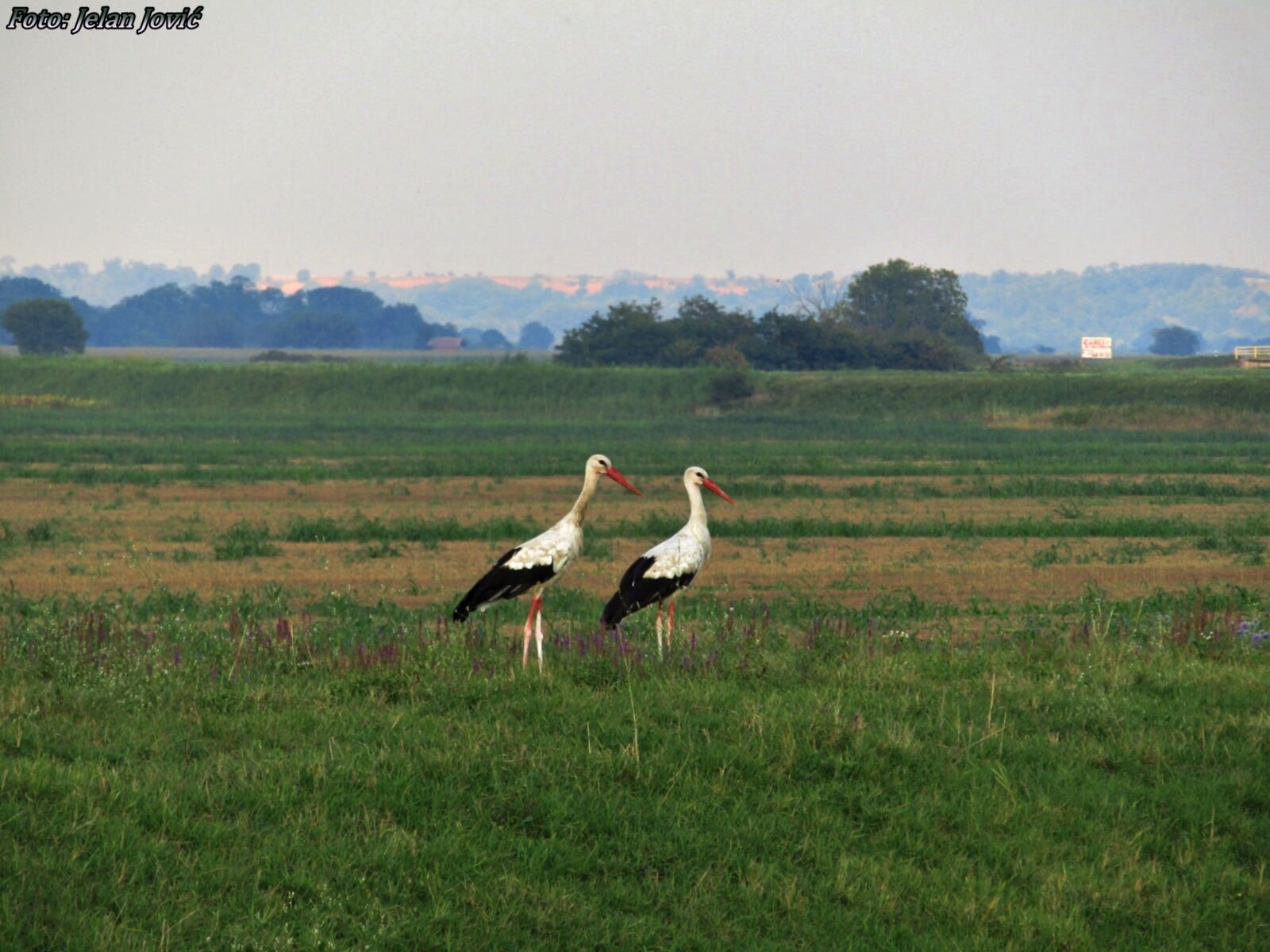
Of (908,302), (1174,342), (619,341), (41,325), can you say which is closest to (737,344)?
(619,341)

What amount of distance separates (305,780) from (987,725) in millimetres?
3948

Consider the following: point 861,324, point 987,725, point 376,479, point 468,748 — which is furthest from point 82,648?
point 861,324

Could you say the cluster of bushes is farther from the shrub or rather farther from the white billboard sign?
the shrub

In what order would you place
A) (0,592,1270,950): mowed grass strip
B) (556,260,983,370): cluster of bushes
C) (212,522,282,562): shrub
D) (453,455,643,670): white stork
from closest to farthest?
1. (0,592,1270,950): mowed grass strip
2. (453,455,643,670): white stork
3. (212,522,282,562): shrub
4. (556,260,983,370): cluster of bushes

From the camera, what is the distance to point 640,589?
1156 cm

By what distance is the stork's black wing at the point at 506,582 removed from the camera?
36.3 feet

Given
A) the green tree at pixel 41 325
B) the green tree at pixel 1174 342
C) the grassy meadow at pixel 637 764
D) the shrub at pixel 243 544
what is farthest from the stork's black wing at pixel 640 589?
the green tree at pixel 1174 342

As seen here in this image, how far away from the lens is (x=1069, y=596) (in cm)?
1756

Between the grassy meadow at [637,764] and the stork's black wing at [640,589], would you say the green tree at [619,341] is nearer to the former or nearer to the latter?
the grassy meadow at [637,764]

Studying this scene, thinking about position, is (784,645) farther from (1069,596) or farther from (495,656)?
(1069,596)

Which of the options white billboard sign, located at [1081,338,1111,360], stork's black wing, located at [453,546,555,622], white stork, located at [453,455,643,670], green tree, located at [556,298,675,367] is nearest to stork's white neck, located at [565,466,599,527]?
white stork, located at [453,455,643,670]

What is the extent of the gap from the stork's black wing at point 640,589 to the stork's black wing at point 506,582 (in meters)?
0.69

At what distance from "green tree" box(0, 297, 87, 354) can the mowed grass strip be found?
404ft

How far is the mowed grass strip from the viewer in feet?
22.0
